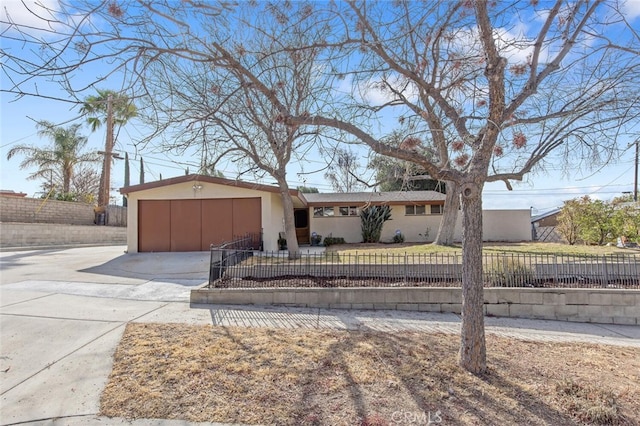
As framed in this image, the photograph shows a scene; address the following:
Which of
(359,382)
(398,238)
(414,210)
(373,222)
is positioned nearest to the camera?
(359,382)

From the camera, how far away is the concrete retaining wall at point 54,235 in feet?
50.0

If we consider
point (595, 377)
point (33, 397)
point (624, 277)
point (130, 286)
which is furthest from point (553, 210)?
point (33, 397)

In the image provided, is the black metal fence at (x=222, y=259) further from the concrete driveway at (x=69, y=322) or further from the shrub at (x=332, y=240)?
the shrub at (x=332, y=240)

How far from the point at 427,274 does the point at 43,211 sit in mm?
19301

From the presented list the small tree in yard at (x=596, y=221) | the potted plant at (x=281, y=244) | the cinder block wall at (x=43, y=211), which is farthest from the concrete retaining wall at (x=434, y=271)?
the cinder block wall at (x=43, y=211)

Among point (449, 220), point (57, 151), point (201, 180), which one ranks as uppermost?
point (57, 151)

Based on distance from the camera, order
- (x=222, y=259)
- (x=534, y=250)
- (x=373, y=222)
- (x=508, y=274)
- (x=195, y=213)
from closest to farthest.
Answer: (x=508, y=274) < (x=222, y=259) < (x=534, y=250) < (x=195, y=213) < (x=373, y=222)

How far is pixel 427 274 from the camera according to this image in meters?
7.40

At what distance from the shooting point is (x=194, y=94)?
7.37 m

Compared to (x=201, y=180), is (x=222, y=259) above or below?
below

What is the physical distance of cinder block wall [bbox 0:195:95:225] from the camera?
15938 mm

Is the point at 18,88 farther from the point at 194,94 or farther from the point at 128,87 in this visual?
the point at 194,94

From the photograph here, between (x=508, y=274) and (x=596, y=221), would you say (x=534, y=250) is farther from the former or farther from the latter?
(x=508, y=274)

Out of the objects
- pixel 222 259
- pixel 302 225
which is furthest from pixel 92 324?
pixel 302 225
